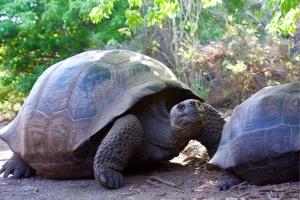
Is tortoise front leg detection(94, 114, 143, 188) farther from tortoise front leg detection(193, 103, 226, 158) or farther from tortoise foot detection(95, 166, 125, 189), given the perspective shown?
tortoise front leg detection(193, 103, 226, 158)

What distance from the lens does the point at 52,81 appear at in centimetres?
421

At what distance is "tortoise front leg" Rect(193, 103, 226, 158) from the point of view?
414 centimetres

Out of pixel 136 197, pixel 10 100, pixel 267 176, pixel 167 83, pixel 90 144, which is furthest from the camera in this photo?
pixel 10 100

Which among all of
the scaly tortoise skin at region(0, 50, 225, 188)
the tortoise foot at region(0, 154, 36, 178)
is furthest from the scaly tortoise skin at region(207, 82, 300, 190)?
the tortoise foot at region(0, 154, 36, 178)

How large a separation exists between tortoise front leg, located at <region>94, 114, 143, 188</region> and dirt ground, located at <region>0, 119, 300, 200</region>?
9cm

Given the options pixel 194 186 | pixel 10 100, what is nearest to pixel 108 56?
pixel 194 186

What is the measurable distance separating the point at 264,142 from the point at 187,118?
936mm

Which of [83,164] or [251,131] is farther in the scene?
[83,164]

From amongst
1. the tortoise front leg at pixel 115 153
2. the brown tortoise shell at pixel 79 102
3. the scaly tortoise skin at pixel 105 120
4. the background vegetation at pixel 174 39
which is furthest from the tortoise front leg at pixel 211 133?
the background vegetation at pixel 174 39

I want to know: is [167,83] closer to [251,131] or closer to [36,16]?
[251,131]

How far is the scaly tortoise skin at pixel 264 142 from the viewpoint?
2.64 metres

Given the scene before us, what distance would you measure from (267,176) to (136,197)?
94 centimetres

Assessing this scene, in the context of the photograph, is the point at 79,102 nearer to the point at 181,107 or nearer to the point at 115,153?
the point at 115,153

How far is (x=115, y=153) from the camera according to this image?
11.8 ft
